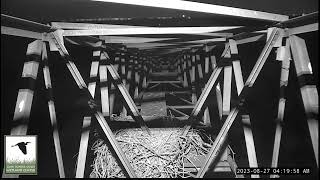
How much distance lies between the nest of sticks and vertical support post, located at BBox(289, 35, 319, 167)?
1.76 meters

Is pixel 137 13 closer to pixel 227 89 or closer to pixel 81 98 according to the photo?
pixel 227 89

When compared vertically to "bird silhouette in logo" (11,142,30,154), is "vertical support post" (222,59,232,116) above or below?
above

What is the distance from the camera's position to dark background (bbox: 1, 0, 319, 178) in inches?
127

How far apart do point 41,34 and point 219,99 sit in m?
3.03

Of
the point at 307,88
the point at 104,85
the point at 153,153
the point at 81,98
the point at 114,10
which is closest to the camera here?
the point at 307,88

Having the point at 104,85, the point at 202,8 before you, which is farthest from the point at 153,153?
the point at 202,8

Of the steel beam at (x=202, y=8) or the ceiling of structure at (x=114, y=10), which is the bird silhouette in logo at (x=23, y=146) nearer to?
the ceiling of structure at (x=114, y=10)

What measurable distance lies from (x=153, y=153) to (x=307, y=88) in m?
2.17

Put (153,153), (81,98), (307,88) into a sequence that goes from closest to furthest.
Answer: (307,88)
(153,153)
(81,98)

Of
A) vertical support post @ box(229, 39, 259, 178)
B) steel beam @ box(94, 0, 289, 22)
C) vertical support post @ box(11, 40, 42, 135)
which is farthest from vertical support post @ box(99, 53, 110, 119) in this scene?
vertical support post @ box(229, 39, 259, 178)

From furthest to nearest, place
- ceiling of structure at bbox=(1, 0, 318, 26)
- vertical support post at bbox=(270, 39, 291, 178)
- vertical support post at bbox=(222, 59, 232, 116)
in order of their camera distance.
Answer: vertical support post at bbox=(222, 59, 232, 116) → ceiling of structure at bbox=(1, 0, 318, 26) → vertical support post at bbox=(270, 39, 291, 178)

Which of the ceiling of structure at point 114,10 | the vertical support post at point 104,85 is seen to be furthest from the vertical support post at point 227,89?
the vertical support post at point 104,85

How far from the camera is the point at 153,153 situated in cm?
352

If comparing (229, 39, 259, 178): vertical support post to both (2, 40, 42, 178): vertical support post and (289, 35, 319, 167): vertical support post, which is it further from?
(2, 40, 42, 178): vertical support post
